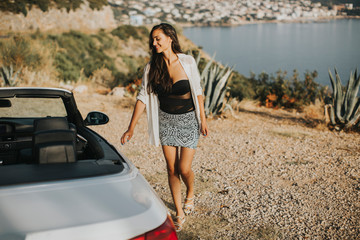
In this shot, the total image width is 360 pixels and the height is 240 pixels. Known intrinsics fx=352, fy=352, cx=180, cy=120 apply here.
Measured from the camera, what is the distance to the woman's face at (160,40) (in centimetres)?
295

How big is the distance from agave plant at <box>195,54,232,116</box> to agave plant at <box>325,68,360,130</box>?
2.18 meters

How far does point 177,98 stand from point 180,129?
0.27 metres

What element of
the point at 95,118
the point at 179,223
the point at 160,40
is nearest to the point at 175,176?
the point at 179,223

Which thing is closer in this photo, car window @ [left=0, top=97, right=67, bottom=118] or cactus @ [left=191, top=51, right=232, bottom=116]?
cactus @ [left=191, top=51, right=232, bottom=116]

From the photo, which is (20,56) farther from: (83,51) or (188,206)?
(83,51)

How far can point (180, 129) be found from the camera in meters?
3.07

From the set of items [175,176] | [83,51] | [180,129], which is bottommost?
[83,51]

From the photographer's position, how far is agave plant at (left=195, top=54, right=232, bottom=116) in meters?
7.79

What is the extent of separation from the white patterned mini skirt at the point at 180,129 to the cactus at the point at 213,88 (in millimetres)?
4737

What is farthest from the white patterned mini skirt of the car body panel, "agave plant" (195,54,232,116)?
"agave plant" (195,54,232,116)

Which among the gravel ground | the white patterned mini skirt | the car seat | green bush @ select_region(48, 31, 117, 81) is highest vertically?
the car seat

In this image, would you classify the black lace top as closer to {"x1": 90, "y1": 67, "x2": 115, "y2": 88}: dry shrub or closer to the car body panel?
the car body panel

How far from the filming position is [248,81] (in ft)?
44.4

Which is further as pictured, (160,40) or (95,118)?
(160,40)
